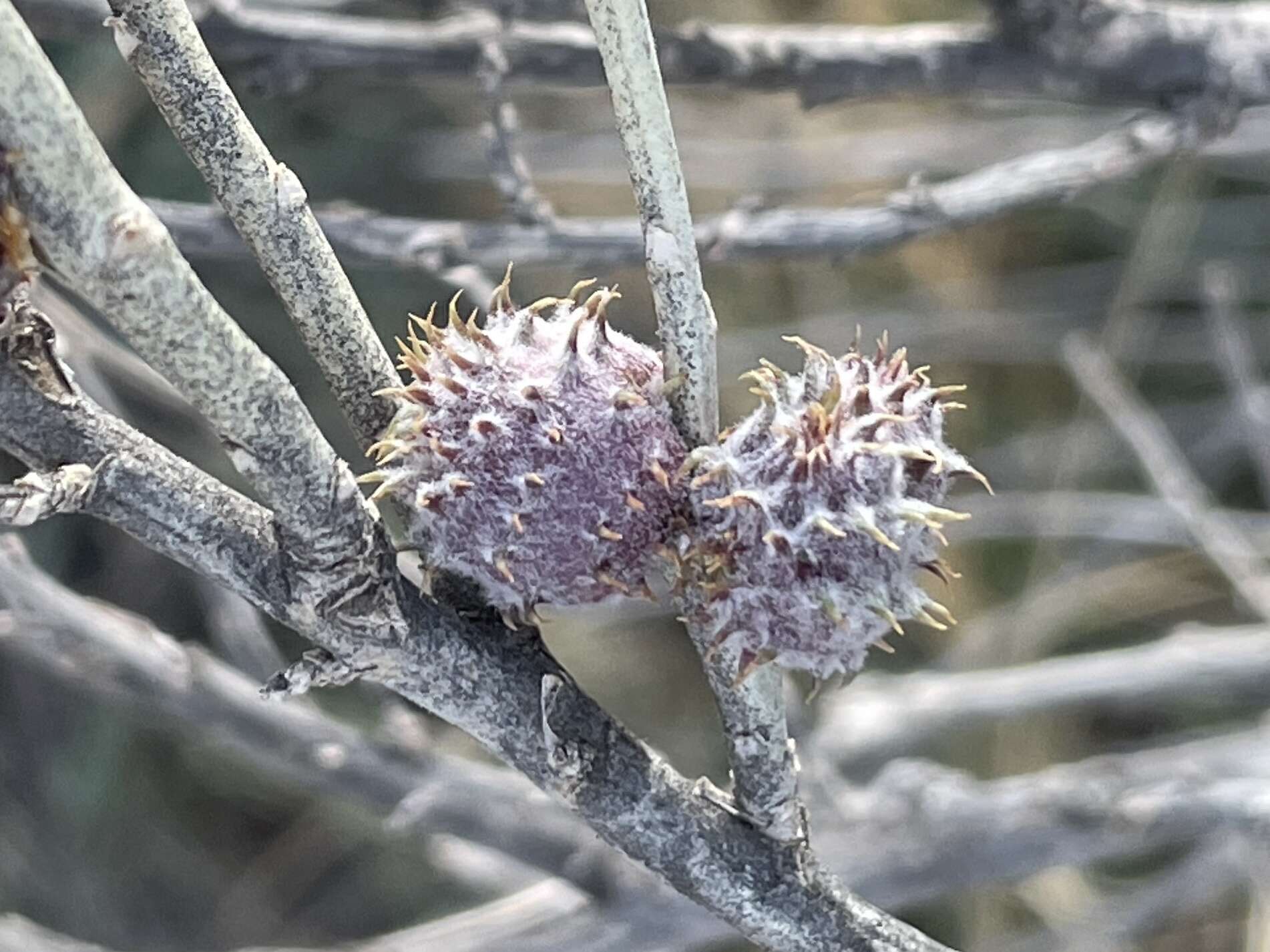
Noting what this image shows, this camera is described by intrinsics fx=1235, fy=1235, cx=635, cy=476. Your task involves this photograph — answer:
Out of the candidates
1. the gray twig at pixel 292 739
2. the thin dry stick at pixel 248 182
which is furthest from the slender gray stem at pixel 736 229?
the thin dry stick at pixel 248 182

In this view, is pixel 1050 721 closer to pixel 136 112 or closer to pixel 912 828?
pixel 912 828

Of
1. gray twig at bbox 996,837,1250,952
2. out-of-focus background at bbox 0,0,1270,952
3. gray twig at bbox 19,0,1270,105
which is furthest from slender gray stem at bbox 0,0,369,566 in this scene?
out-of-focus background at bbox 0,0,1270,952

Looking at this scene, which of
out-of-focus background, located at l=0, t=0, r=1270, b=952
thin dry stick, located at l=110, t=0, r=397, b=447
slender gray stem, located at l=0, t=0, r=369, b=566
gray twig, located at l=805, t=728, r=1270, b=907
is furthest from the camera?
out-of-focus background, located at l=0, t=0, r=1270, b=952

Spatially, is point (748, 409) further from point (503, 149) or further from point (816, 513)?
point (816, 513)

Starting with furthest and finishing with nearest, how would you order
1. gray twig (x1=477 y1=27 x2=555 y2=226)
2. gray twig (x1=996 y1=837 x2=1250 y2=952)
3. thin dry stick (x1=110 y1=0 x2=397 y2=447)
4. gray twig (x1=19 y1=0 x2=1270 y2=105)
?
gray twig (x1=996 y1=837 x2=1250 y2=952)
gray twig (x1=19 y1=0 x2=1270 y2=105)
gray twig (x1=477 y1=27 x2=555 y2=226)
thin dry stick (x1=110 y1=0 x2=397 y2=447)

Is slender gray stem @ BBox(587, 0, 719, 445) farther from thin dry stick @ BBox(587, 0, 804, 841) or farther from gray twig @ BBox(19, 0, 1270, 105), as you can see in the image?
gray twig @ BBox(19, 0, 1270, 105)

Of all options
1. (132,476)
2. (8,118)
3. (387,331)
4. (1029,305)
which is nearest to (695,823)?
(132,476)
